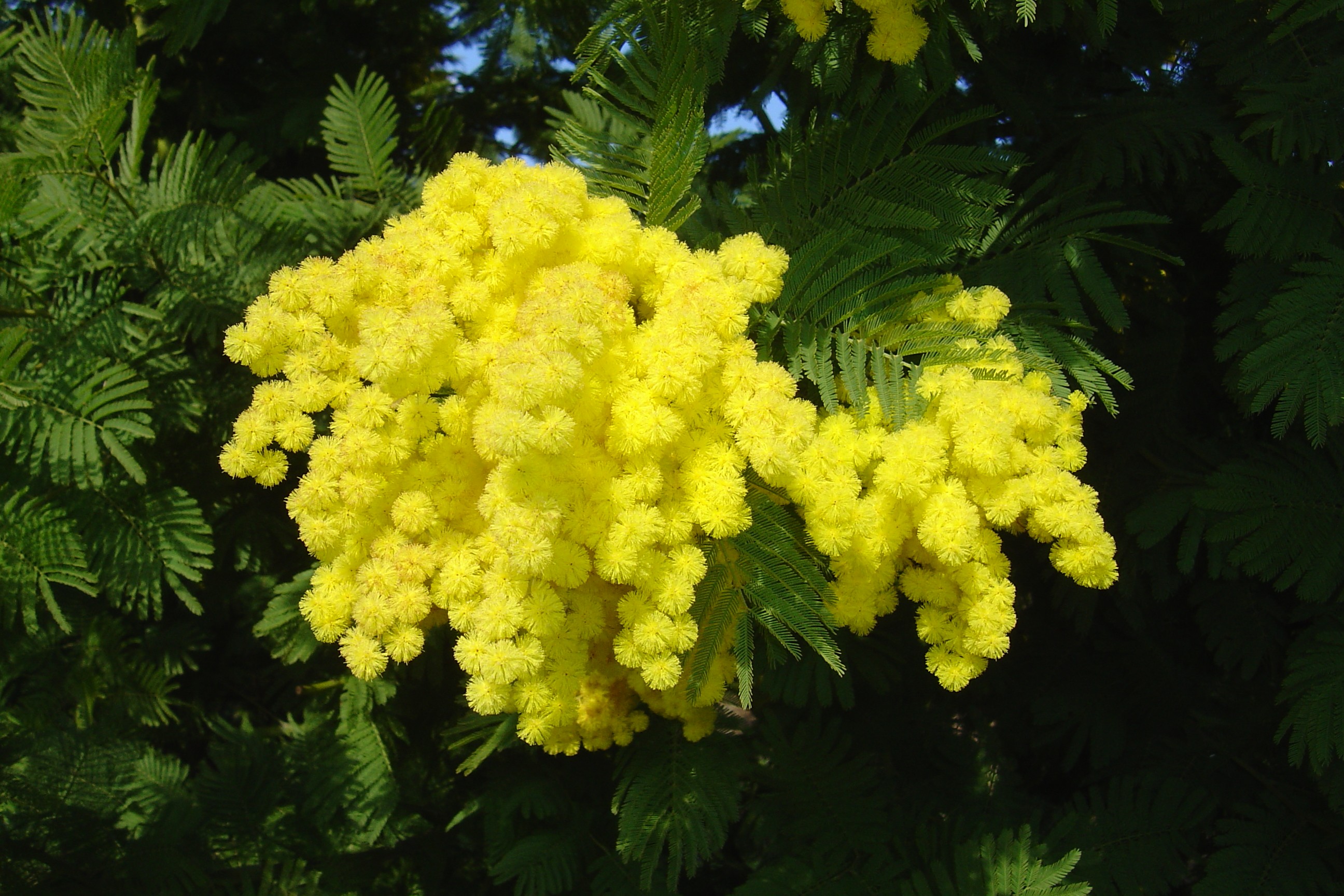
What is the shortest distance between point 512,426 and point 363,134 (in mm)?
1624

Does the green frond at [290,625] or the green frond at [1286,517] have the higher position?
the green frond at [290,625]

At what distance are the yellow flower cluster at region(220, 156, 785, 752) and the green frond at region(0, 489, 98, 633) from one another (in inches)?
34.6

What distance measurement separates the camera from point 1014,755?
10.0 feet

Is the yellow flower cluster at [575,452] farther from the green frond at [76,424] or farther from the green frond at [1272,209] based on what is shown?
the green frond at [1272,209]

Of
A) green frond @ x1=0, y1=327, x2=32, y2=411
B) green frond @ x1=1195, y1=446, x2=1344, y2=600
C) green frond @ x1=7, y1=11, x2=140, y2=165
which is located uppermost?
green frond @ x1=7, y1=11, x2=140, y2=165

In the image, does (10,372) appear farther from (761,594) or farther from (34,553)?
(761,594)

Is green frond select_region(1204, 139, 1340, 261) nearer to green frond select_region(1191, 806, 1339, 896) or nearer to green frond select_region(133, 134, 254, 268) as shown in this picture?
green frond select_region(1191, 806, 1339, 896)

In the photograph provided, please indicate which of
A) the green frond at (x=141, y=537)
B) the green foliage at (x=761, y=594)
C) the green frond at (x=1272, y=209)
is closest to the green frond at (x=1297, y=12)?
→ the green frond at (x=1272, y=209)

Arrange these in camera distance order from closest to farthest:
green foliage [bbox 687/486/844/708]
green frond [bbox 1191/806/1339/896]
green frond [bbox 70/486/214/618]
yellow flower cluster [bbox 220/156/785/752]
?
yellow flower cluster [bbox 220/156/785/752]
green foliage [bbox 687/486/844/708]
green frond [bbox 70/486/214/618]
green frond [bbox 1191/806/1339/896]

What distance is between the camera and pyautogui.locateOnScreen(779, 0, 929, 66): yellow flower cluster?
179 centimetres

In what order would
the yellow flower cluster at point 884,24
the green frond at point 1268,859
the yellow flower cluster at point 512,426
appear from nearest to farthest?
the yellow flower cluster at point 512,426, the yellow flower cluster at point 884,24, the green frond at point 1268,859

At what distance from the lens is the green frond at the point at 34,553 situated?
86.4 inches

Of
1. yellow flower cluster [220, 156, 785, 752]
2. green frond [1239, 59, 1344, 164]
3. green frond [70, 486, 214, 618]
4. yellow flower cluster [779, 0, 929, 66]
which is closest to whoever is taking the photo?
yellow flower cluster [220, 156, 785, 752]

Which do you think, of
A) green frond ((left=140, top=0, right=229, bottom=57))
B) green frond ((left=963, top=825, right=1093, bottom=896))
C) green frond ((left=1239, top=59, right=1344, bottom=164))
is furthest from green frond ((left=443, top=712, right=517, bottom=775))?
green frond ((left=1239, top=59, right=1344, bottom=164))
